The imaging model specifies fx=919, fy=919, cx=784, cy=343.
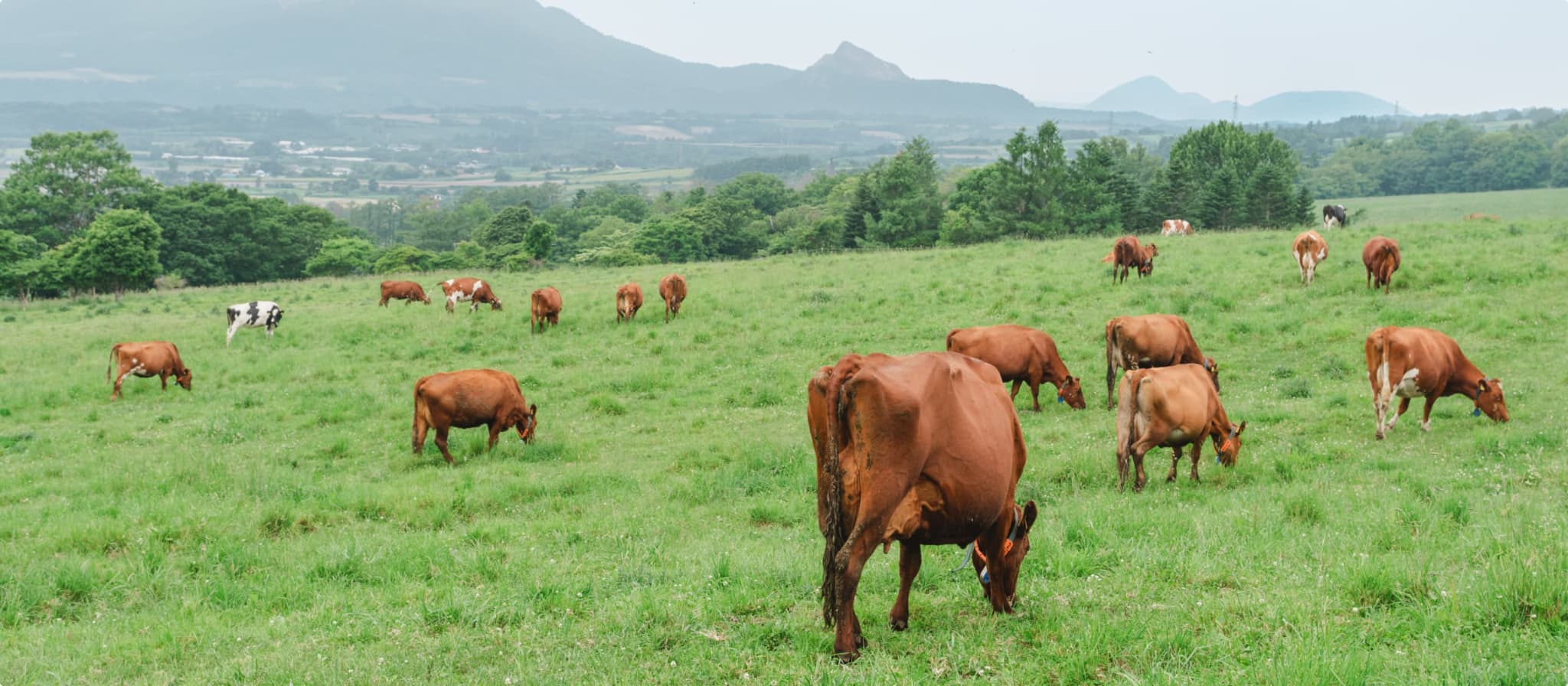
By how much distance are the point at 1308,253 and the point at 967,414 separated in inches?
839

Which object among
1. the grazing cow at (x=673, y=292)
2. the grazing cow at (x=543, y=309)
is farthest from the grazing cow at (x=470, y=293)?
the grazing cow at (x=673, y=292)

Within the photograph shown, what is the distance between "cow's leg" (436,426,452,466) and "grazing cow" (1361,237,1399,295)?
2048 cm

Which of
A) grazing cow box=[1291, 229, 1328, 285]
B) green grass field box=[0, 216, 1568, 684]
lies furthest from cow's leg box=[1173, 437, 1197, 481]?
grazing cow box=[1291, 229, 1328, 285]

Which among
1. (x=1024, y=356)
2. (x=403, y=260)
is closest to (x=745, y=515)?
(x=1024, y=356)

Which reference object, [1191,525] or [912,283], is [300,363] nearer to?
[912,283]

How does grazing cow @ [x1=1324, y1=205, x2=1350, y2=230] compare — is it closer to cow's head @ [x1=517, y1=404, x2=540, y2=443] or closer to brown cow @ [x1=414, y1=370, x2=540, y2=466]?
cow's head @ [x1=517, y1=404, x2=540, y2=443]

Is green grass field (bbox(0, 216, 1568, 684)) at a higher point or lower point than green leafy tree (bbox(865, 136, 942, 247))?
lower

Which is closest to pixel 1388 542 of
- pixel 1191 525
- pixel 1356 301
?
pixel 1191 525

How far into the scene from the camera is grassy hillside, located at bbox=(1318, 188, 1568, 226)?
61.0 meters

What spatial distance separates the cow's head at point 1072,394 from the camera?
15477 mm

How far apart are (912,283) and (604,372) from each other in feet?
35.5

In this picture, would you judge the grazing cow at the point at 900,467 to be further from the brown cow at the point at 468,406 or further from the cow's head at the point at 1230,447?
the brown cow at the point at 468,406

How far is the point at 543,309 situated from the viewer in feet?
85.7

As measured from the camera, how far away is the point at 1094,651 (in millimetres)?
4992
